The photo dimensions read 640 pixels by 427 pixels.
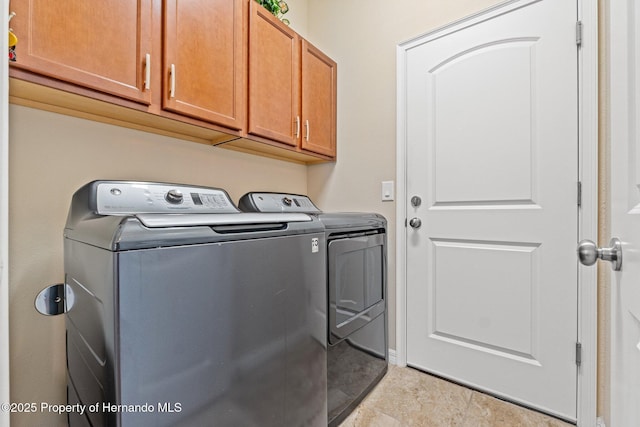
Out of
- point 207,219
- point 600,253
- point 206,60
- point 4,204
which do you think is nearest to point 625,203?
point 600,253

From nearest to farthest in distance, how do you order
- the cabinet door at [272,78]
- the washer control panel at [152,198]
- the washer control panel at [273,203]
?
the washer control panel at [152,198] → the cabinet door at [272,78] → the washer control panel at [273,203]

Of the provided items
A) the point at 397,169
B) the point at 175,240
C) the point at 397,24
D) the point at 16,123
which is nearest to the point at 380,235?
the point at 397,169

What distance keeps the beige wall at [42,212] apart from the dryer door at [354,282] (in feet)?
3.44

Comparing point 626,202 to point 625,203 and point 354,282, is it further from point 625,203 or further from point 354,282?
point 354,282

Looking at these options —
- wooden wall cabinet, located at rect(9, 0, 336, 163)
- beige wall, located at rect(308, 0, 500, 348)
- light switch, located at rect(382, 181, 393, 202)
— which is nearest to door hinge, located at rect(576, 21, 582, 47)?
beige wall, located at rect(308, 0, 500, 348)

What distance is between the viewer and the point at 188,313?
0.76 m

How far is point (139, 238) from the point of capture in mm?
675

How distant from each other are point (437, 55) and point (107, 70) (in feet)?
5.50

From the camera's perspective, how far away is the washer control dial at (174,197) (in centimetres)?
114

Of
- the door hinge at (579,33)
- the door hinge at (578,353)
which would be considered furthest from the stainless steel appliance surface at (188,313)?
the door hinge at (579,33)

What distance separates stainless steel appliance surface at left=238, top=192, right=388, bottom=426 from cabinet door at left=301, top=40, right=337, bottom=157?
44 cm

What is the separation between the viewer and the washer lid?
72 cm

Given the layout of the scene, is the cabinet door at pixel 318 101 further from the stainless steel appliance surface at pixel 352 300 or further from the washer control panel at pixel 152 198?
the washer control panel at pixel 152 198

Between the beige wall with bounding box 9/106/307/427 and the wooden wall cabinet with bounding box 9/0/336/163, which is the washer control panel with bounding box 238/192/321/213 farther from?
the beige wall with bounding box 9/106/307/427
